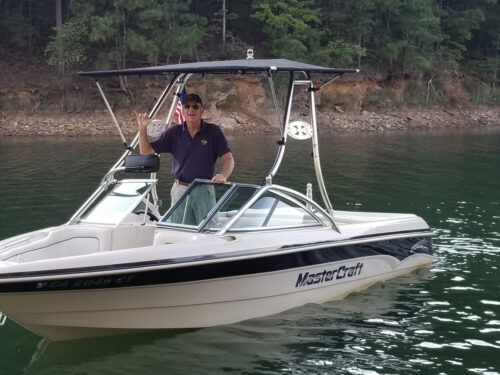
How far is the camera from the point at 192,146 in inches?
310

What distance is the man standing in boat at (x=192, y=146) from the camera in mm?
7805

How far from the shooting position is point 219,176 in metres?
7.51

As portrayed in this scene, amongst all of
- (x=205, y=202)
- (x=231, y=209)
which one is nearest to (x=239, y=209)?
(x=231, y=209)

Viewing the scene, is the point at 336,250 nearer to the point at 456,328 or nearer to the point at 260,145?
the point at 456,328

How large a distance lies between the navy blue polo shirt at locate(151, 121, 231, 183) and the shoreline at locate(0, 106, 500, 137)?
2931cm

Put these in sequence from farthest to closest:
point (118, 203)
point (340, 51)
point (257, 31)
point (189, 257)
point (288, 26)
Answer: point (257, 31)
point (340, 51)
point (288, 26)
point (118, 203)
point (189, 257)

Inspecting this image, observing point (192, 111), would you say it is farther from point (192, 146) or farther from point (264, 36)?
point (264, 36)

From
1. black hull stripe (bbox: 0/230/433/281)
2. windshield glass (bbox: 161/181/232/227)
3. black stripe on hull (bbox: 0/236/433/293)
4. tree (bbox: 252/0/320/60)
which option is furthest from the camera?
tree (bbox: 252/0/320/60)

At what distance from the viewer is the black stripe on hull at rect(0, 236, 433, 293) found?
6.02 m

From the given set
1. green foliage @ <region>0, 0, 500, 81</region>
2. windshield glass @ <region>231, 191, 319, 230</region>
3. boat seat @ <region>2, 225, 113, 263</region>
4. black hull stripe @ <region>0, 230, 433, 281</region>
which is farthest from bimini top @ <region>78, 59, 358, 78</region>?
green foliage @ <region>0, 0, 500, 81</region>

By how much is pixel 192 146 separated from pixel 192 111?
1.39 feet

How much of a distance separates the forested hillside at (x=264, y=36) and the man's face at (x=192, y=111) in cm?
3424

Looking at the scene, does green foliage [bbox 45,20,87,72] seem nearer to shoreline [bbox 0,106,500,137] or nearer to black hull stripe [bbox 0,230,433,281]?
shoreline [bbox 0,106,500,137]

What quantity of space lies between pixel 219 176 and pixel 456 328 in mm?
3161
